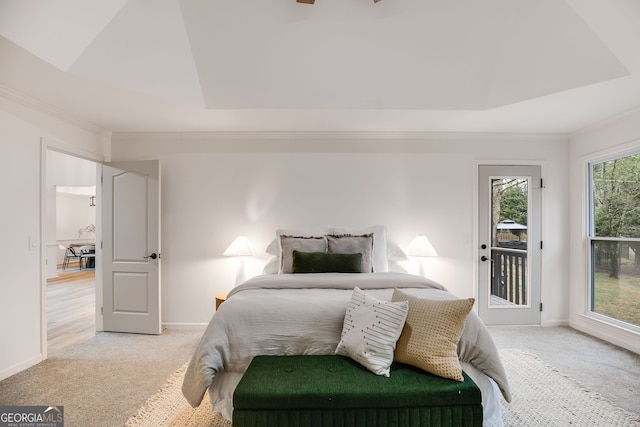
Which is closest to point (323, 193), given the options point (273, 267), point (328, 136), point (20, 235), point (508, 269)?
point (328, 136)

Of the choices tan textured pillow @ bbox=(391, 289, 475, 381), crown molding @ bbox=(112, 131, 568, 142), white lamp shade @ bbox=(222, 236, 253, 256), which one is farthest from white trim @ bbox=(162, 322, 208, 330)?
tan textured pillow @ bbox=(391, 289, 475, 381)

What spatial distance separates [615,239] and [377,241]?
8.01ft

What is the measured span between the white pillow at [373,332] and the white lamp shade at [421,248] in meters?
1.76

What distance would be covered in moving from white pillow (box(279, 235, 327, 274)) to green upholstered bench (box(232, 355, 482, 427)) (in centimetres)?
151

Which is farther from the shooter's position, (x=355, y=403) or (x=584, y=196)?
(x=584, y=196)

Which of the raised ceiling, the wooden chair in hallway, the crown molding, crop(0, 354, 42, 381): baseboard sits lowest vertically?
crop(0, 354, 42, 381): baseboard

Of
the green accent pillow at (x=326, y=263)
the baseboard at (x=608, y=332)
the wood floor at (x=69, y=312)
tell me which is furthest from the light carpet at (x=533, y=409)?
the wood floor at (x=69, y=312)

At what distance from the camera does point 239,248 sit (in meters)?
3.47

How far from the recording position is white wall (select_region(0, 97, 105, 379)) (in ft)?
8.29

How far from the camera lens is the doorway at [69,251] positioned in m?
3.74

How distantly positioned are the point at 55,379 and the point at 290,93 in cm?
298

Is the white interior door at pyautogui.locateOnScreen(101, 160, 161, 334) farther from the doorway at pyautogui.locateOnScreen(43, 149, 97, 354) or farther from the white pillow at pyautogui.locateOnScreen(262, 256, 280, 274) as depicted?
the white pillow at pyautogui.locateOnScreen(262, 256, 280, 274)

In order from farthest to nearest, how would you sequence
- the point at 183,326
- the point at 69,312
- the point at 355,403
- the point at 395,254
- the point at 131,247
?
the point at 69,312 → the point at 183,326 → the point at 131,247 → the point at 395,254 → the point at 355,403

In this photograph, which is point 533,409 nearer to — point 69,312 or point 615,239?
point 615,239
